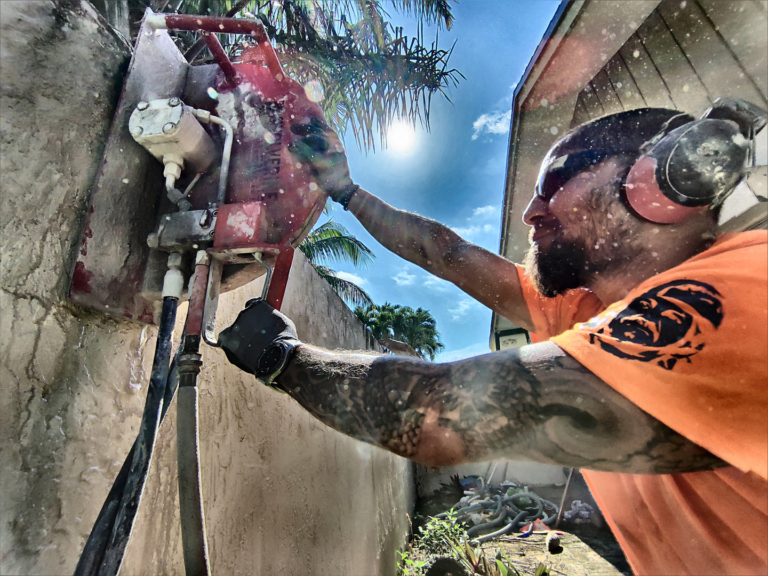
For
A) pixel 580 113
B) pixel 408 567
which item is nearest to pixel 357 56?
pixel 580 113

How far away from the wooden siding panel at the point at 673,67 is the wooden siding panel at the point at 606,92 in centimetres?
30

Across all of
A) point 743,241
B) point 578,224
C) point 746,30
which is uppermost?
point 746,30

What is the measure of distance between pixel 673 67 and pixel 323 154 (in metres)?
2.36

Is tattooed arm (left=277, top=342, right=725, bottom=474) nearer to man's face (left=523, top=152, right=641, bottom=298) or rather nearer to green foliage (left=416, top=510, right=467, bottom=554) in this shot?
man's face (left=523, top=152, right=641, bottom=298)

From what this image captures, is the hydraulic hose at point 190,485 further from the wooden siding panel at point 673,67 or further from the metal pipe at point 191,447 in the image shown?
the wooden siding panel at point 673,67

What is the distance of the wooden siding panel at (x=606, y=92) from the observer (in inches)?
105

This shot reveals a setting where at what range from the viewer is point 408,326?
22031 mm

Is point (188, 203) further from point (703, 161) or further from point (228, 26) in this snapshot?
point (703, 161)

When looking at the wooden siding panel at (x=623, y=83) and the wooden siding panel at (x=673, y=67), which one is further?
the wooden siding panel at (x=623, y=83)

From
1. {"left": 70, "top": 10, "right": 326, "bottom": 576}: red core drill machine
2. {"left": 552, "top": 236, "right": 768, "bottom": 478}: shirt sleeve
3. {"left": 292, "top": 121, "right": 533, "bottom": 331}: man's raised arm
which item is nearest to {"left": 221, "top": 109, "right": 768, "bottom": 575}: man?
{"left": 552, "top": 236, "right": 768, "bottom": 478}: shirt sleeve

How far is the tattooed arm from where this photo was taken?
78 cm

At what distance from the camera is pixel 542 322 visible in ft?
5.80

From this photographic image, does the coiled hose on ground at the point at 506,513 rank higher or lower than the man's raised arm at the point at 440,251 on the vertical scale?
lower

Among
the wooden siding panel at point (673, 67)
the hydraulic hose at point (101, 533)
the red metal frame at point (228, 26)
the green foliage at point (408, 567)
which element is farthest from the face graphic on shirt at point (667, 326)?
the green foliage at point (408, 567)
